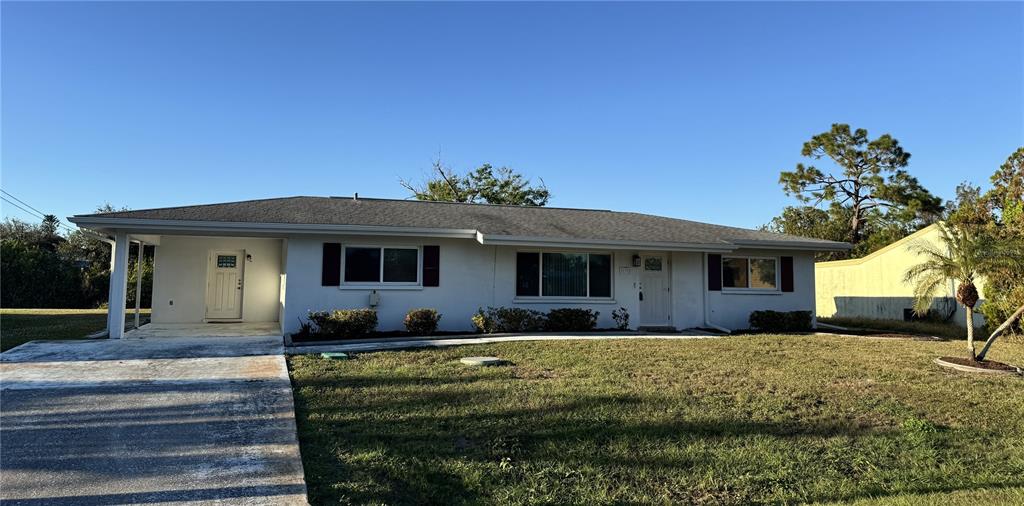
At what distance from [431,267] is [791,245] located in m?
9.93

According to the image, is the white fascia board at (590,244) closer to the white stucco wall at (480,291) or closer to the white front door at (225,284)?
the white stucco wall at (480,291)

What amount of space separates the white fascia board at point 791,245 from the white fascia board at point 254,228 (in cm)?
762

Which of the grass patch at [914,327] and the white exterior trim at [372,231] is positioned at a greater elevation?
the white exterior trim at [372,231]

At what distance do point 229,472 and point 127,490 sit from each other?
0.64 metres

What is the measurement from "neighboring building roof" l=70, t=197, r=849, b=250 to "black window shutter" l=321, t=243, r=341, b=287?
62 cm

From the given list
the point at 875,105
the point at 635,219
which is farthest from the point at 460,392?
the point at 875,105

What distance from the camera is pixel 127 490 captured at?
380 centimetres

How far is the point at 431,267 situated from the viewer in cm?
1303

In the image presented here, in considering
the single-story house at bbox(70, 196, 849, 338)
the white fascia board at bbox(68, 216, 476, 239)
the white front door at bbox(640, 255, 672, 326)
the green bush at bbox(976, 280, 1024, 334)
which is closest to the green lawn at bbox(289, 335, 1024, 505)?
the white fascia board at bbox(68, 216, 476, 239)

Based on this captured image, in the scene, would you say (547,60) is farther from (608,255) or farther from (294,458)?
(294,458)

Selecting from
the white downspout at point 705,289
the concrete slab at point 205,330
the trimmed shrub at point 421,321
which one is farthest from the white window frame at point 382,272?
the white downspout at point 705,289

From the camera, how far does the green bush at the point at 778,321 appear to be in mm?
14703

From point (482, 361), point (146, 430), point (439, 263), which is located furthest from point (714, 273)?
point (146, 430)

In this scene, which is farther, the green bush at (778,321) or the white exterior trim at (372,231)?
the green bush at (778,321)
